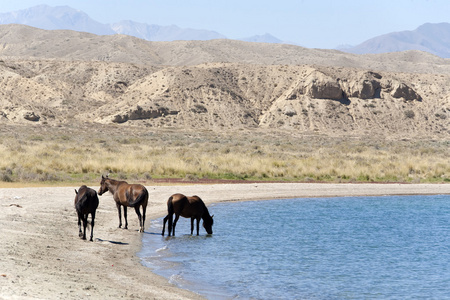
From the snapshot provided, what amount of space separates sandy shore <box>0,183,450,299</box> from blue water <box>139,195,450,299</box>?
31.2 inches

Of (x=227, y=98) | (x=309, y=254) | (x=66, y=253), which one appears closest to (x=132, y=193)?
(x=66, y=253)

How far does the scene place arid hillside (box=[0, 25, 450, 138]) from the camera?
87.8 meters

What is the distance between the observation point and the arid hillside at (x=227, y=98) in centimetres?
8781

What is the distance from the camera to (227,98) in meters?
94.4

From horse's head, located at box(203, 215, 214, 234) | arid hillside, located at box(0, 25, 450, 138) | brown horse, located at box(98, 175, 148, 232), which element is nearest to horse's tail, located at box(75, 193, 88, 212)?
brown horse, located at box(98, 175, 148, 232)

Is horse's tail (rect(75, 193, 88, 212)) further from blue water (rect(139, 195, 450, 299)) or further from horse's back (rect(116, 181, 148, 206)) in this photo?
horse's back (rect(116, 181, 148, 206))

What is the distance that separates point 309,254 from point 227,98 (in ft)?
262

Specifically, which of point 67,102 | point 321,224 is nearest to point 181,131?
point 67,102

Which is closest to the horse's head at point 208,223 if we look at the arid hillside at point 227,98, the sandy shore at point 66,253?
the sandy shore at point 66,253

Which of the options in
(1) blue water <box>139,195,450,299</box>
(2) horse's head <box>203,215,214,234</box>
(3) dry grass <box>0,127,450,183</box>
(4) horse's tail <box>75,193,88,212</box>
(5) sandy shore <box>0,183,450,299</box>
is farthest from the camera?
(3) dry grass <box>0,127,450,183</box>

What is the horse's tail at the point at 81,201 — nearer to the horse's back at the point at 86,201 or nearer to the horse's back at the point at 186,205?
the horse's back at the point at 86,201

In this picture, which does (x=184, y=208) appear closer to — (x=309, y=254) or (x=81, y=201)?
(x=81, y=201)

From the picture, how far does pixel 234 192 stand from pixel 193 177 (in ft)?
16.9

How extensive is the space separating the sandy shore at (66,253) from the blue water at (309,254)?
79 centimetres
